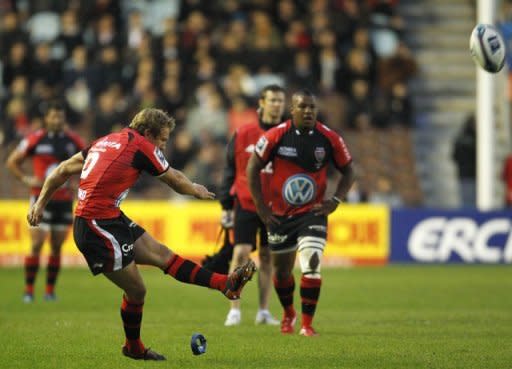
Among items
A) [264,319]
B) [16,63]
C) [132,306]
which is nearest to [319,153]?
[264,319]

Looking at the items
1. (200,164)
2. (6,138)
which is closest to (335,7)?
(200,164)

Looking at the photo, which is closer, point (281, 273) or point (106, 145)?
point (106, 145)

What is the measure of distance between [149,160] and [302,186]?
106 inches

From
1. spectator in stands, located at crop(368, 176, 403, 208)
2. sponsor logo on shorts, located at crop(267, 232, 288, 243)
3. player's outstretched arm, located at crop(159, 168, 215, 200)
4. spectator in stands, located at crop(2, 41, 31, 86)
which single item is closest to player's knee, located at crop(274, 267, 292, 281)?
sponsor logo on shorts, located at crop(267, 232, 288, 243)

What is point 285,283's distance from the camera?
1209cm

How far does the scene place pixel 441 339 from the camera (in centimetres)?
1123

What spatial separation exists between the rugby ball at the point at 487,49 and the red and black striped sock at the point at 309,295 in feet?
10.5

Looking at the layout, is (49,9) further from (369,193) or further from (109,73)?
(369,193)

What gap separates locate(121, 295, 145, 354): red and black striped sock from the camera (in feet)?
32.0

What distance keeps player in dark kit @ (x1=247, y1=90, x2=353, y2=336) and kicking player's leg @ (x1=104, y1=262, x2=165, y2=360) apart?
7.39 ft

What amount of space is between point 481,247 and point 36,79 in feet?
32.5

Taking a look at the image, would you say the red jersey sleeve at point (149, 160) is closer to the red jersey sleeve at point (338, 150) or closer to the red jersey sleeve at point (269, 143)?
the red jersey sleeve at point (269, 143)

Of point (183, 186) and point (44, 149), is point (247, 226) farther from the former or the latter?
point (44, 149)

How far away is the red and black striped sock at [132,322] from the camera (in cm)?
975
